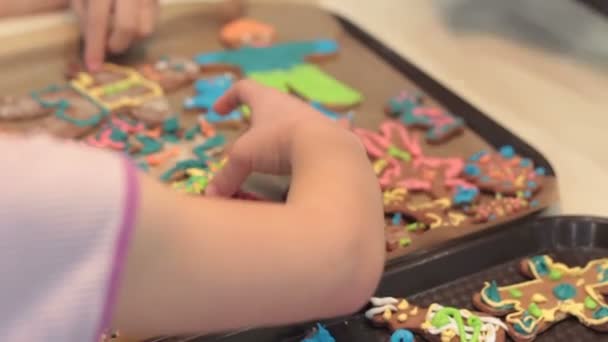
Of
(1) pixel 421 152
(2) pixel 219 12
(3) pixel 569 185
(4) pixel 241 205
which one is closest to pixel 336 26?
(2) pixel 219 12

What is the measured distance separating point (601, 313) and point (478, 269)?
110 millimetres

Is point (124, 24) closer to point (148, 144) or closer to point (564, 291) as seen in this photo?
point (148, 144)

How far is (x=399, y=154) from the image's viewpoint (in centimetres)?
81

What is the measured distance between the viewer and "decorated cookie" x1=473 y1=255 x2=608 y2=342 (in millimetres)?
605

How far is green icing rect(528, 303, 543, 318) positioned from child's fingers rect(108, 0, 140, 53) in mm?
602

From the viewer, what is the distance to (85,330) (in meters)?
0.38

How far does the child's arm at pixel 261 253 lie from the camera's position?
384 millimetres

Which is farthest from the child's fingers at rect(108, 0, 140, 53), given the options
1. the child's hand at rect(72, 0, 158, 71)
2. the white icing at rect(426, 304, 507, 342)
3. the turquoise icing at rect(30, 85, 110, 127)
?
the white icing at rect(426, 304, 507, 342)

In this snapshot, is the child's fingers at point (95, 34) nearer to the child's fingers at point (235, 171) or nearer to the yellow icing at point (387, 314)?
the child's fingers at point (235, 171)

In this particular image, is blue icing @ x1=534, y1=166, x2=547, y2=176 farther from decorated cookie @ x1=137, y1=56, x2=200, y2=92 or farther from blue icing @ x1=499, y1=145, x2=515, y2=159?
decorated cookie @ x1=137, y1=56, x2=200, y2=92

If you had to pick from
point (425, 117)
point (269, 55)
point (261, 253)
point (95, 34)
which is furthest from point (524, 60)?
point (261, 253)

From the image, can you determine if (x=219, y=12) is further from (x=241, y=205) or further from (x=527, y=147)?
(x=241, y=205)

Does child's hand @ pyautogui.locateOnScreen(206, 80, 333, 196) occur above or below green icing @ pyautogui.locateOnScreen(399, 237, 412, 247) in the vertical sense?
above

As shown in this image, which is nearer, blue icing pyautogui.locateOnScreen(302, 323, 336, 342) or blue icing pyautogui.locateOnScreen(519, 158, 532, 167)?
blue icing pyautogui.locateOnScreen(302, 323, 336, 342)
